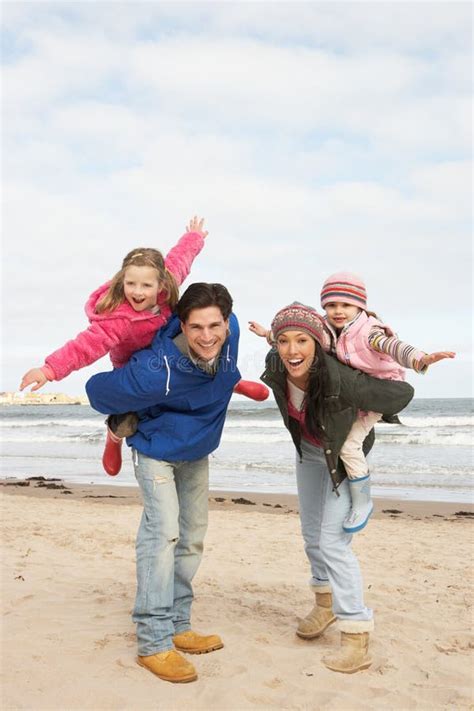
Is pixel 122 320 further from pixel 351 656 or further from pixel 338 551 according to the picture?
pixel 351 656

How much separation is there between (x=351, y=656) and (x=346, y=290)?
1.97m

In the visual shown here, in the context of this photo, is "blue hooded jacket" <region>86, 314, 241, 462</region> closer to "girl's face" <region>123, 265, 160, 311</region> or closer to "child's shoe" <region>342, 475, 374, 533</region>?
"girl's face" <region>123, 265, 160, 311</region>

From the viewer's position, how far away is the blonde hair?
12.3ft

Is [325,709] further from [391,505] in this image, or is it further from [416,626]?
[391,505]

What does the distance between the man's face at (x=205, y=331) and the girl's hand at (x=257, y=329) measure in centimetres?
46

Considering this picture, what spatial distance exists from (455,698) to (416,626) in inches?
43.2

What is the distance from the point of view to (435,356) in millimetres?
3324

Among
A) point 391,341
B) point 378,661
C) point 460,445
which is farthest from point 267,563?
point 460,445

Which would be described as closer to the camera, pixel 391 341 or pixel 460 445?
pixel 391 341

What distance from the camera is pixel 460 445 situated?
21297 millimetres

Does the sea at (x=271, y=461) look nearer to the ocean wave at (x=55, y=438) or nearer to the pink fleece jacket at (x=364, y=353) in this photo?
the ocean wave at (x=55, y=438)

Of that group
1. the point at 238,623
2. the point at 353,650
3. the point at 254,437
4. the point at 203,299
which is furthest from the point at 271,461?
the point at 203,299

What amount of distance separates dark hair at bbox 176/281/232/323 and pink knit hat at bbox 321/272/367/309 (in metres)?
0.60

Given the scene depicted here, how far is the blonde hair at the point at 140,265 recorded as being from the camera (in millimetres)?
3738
